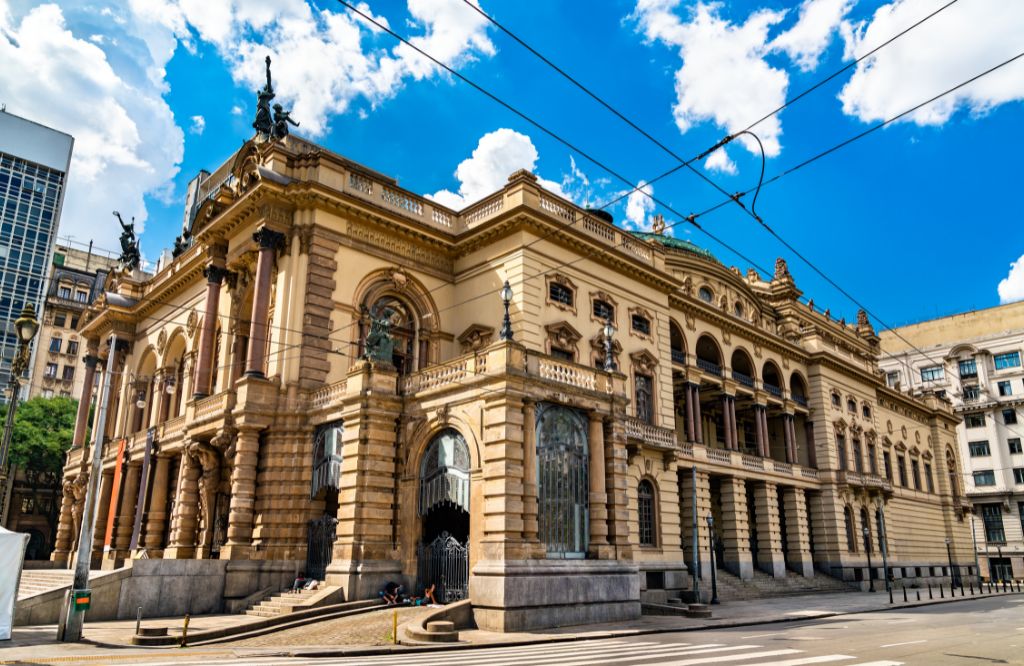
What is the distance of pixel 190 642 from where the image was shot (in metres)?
17.3

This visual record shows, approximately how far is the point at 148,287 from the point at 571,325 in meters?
26.2

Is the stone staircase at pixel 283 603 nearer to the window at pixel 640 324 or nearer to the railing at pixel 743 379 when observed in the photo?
the window at pixel 640 324

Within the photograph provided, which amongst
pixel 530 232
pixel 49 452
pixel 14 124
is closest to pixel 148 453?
pixel 530 232

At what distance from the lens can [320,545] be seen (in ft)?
81.5

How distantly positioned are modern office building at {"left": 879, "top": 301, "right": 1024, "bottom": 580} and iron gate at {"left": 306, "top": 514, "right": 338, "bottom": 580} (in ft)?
212

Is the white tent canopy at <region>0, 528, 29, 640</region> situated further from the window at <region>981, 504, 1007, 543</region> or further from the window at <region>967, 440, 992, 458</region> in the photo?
the window at <region>967, 440, 992, 458</region>

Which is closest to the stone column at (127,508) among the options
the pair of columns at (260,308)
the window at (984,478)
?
the pair of columns at (260,308)

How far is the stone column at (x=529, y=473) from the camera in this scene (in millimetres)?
20797

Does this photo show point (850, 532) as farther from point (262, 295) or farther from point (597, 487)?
point (262, 295)

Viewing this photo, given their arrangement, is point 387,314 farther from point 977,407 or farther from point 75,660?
point 977,407

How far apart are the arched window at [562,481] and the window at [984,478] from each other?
2833 inches

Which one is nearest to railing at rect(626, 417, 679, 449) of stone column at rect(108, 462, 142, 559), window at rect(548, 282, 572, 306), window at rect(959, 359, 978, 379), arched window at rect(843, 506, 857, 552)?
window at rect(548, 282, 572, 306)

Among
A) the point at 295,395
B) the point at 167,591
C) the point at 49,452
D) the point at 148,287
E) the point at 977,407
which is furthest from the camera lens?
the point at 977,407

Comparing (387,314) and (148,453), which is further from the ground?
(387,314)
